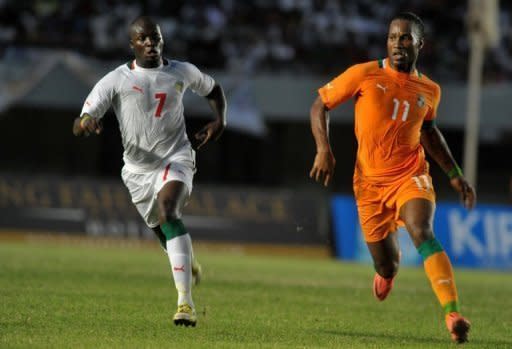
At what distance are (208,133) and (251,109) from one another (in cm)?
2035

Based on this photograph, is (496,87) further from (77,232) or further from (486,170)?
(77,232)

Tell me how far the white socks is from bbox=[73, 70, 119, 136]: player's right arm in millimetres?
1173

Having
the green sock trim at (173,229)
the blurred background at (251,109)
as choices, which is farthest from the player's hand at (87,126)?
the blurred background at (251,109)

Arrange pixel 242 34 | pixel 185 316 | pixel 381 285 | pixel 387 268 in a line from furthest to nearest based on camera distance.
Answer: pixel 242 34 → pixel 381 285 → pixel 387 268 → pixel 185 316

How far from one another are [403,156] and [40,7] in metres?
22.9

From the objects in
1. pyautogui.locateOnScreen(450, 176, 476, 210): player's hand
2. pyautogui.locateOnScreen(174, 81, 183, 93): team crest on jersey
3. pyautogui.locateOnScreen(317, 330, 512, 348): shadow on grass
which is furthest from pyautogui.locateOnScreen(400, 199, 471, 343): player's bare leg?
pyautogui.locateOnScreen(174, 81, 183, 93): team crest on jersey

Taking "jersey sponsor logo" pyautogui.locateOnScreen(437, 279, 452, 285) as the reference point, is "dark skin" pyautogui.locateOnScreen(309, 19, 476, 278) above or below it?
above

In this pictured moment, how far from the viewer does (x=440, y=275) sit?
9.06m

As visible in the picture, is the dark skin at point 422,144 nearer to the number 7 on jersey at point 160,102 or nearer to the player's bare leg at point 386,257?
the player's bare leg at point 386,257

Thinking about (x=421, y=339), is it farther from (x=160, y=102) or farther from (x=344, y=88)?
(x=160, y=102)

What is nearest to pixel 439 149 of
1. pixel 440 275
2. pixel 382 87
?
pixel 382 87

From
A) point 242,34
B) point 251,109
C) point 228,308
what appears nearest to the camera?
point 228,308

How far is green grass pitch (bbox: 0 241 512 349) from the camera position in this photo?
898cm

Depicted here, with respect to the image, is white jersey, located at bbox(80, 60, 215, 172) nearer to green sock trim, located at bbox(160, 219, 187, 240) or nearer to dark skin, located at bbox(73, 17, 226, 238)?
dark skin, located at bbox(73, 17, 226, 238)
